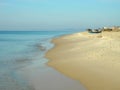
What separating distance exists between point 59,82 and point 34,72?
9.42 feet

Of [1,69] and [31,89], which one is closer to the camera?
[31,89]

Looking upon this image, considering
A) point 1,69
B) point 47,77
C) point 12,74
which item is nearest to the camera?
point 47,77

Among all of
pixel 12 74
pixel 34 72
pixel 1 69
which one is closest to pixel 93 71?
pixel 34 72

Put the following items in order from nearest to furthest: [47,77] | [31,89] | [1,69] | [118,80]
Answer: [31,89] < [118,80] < [47,77] < [1,69]

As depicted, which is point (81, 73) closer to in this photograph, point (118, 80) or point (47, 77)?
point (47, 77)

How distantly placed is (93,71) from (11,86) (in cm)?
430

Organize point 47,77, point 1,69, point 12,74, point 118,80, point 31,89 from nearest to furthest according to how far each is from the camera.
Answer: point 31,89, point 118,80, point 47,77, point 12,74, point 1,69

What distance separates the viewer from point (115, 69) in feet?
41.7

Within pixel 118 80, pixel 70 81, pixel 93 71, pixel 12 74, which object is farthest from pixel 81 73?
pixel 12 74

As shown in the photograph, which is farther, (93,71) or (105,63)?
(105,63)

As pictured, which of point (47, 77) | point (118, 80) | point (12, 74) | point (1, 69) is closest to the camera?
point (118, 80)

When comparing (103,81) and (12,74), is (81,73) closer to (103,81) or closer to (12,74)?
(103,81)

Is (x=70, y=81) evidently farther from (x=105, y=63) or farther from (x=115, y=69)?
(x=105, y=63)

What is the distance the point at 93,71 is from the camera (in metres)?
12.8
